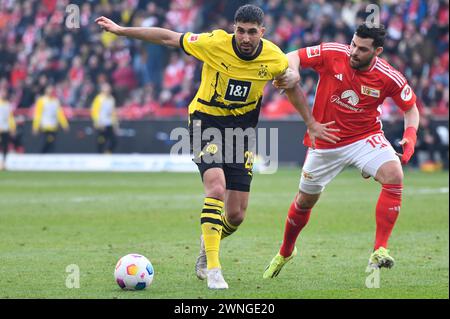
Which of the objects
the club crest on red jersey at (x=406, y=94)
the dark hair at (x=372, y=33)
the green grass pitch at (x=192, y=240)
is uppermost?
the dark hair at (x=372, y=33)

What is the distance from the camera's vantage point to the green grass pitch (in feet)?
26.9

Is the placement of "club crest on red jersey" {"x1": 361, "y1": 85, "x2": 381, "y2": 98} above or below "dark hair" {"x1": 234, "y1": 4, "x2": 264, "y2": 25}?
below

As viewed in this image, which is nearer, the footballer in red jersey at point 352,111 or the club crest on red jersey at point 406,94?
the footballer in red jersey at point 352,111

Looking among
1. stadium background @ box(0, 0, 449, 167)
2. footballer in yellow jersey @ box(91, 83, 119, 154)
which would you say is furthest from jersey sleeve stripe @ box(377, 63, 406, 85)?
footballer in yellow jersey @ box(91, 83, 119, 154)

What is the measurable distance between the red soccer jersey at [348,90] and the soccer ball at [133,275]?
211 cm

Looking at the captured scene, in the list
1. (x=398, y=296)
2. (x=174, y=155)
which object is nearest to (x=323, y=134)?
(x=398, y=296)

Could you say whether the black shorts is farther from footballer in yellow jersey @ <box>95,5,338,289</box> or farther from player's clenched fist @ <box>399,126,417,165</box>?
player's clenched fist @ <box>399,126,417,165</box>

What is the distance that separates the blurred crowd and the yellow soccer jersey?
53.3 ft

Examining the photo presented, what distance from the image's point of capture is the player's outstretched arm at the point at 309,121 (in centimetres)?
862

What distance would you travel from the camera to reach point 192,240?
11938 mm

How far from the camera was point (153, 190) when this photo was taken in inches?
760

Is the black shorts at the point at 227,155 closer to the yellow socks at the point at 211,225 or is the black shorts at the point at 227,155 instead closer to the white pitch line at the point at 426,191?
the yellow socks at the point at 211,225

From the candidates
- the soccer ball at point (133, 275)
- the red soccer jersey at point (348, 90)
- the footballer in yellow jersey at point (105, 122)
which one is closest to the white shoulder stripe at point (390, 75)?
the red soccer jersey at point (348, 90)

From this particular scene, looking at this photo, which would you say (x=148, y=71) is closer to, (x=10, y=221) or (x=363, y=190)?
(x=363, y=190)
